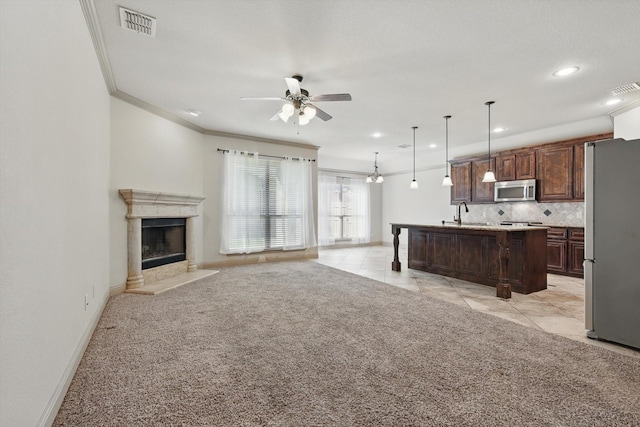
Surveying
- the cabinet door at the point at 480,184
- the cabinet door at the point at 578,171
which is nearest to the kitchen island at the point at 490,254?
the cabinet door at the point at 578,171

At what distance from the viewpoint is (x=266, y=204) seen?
655 cm

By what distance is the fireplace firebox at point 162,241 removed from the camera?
461 cm

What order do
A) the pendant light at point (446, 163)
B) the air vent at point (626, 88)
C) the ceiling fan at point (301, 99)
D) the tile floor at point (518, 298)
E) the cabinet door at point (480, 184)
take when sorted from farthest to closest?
the cabinet door at point (480, 184) → the pendant light at point (446, 163) → the air vent at point (626, 88) → the ceiling fan at point (301, 99) → the tile floor at point (518, 298)

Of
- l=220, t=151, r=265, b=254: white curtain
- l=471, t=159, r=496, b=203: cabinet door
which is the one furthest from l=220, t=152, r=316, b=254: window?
l=471, t=159, r=496, b=203: cabinet door

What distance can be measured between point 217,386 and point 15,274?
1249 mm

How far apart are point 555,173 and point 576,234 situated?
3.99 feet

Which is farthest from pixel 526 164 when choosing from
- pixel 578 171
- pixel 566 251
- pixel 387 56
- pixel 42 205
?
pixel 42 205

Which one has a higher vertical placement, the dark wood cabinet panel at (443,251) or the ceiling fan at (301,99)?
the ceiling fan at (301,99)

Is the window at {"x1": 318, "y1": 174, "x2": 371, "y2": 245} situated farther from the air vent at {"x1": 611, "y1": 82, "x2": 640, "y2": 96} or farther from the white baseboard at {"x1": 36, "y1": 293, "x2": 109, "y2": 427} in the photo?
the white baseboard at {"x1": 36, "y1": 293, "x2": 109, "y2": 427}

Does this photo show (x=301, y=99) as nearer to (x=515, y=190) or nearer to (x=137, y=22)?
(x=137, y=22)

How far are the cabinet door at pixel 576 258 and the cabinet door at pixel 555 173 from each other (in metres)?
0.86

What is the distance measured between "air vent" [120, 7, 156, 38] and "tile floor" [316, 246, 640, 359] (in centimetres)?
443

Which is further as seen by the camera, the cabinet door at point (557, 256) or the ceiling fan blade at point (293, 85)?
the cabinet door at point (557, 256)

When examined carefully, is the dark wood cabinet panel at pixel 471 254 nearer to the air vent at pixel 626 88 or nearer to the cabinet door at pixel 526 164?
the cabinet door at pixel 526 164
